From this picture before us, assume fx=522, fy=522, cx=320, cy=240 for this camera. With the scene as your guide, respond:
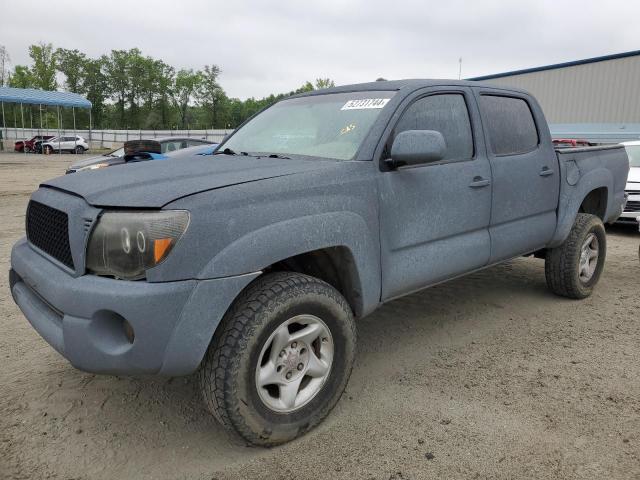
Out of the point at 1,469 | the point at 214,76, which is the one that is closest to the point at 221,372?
the point at 1,469

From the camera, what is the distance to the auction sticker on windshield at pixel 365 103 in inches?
125

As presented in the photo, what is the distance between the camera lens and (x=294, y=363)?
8.39ft

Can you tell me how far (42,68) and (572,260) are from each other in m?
73.1

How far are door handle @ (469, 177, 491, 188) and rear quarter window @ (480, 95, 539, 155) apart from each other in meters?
0.31

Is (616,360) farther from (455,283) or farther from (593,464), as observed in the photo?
(455,283)

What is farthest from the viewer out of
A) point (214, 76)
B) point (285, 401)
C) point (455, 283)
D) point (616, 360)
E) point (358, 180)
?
point (214, 76)

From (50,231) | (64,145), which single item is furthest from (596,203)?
(64,145)

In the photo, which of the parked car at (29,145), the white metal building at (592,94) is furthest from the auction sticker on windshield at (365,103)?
the parked car at (29,145)

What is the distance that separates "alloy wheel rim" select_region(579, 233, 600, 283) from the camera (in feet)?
15.5

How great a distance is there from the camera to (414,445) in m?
2.55

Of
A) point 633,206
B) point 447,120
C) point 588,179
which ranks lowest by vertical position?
point 633,206

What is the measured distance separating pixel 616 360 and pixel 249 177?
276 cm

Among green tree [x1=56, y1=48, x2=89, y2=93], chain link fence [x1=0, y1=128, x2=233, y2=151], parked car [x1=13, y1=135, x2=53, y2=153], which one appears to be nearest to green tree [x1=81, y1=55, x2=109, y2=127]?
green tree [x1=56, y1=48, x2=89, y2=93]

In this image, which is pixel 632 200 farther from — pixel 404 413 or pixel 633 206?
pixel 404 413
